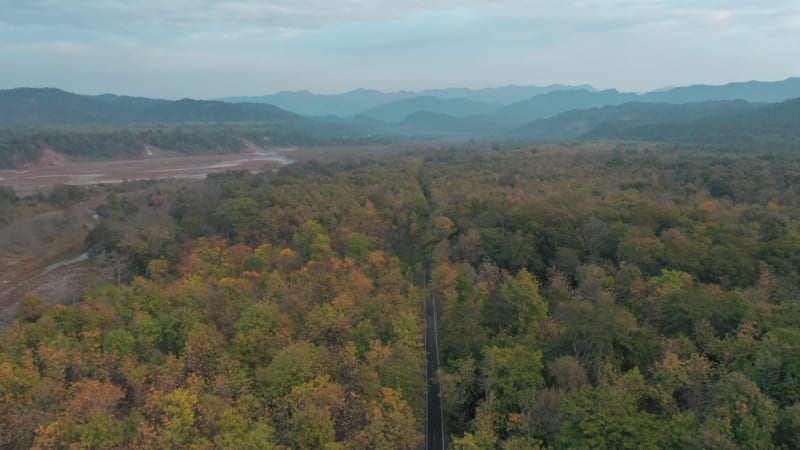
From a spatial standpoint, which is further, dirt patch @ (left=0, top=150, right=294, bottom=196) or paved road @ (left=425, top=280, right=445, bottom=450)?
dirt patch @ (left=0, top=150, right=294, bottom=196)

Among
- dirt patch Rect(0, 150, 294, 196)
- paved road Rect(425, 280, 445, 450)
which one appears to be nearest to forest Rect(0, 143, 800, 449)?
paved road Rect(425, 280, 445, 450)

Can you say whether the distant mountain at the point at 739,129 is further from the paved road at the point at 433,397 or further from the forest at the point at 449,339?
the paved road at the point at 433,397

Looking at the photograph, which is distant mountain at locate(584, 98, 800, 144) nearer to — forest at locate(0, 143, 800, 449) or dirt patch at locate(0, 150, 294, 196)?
forest at locate(0, 143, 800, 449)

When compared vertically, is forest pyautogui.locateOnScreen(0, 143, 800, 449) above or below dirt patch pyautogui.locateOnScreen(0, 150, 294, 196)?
below

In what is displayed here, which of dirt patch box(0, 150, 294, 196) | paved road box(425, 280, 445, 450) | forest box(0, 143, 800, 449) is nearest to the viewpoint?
forest box(0, 143, 800, 449)

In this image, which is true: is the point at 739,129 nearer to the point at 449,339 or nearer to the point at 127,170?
the point at 449,339

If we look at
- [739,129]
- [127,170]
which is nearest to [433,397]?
[127,170]

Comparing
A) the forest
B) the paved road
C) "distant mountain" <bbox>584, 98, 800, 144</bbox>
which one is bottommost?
the paved road
